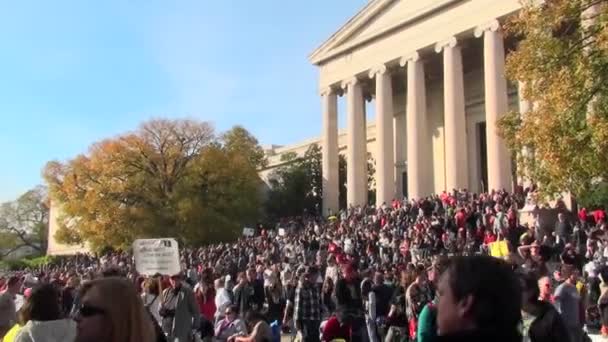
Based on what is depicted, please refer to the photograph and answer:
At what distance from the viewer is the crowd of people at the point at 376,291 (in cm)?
288

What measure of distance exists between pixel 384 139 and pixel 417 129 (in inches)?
139

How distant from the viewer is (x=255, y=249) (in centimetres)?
4159

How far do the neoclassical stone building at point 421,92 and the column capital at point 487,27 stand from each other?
0.19ft

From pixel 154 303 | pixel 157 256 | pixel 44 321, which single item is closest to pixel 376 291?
pixel 157 256

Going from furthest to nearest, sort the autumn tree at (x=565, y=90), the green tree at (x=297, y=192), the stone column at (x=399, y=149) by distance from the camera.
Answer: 1. the green tree at (x=297, y=192)
2. the stone column at (x=399, y=149)
3. the autumn tree at (x=565, y=90)

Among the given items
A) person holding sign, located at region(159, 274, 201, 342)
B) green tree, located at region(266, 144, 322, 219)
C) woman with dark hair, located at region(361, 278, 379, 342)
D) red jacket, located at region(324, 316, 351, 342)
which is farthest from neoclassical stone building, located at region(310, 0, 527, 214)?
person holding sign, located at region(159, 274, 201, 342)

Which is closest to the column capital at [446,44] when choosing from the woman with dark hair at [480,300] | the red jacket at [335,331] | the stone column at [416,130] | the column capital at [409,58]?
the column capital at [409,58]

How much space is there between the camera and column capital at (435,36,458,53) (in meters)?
46.9

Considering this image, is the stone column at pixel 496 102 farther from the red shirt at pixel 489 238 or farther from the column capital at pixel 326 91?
the red shirt at pixel 489 238

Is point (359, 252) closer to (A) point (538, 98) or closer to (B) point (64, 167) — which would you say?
(A) point (538, 98)

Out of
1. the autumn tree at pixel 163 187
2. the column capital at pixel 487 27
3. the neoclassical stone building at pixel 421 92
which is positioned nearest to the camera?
the column capital at pixel 487 27

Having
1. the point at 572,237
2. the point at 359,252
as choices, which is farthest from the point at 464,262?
the point at 359,252

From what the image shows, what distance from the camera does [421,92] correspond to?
1951 inches

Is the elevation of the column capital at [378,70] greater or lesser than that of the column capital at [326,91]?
greater
